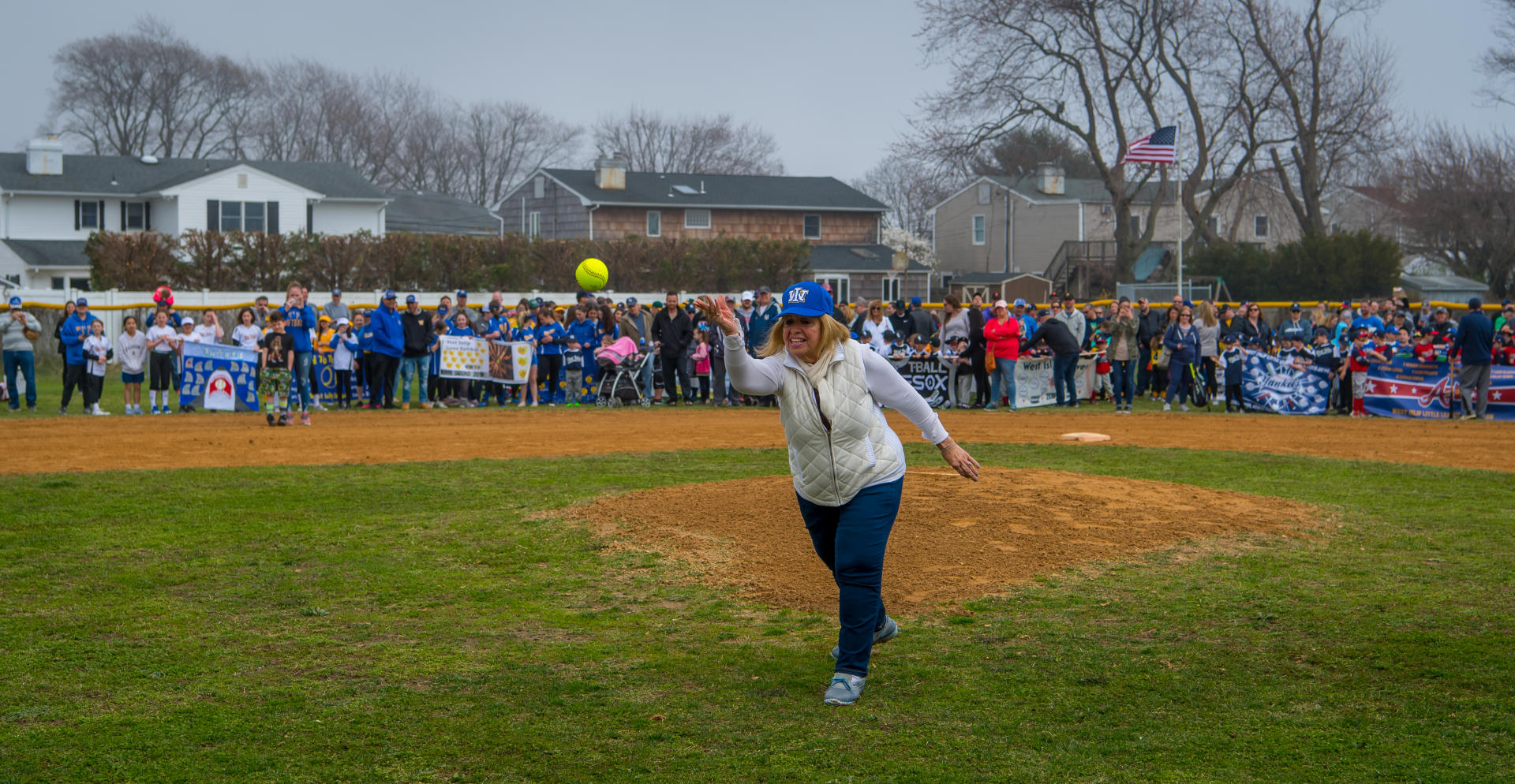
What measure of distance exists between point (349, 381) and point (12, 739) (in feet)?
55.8

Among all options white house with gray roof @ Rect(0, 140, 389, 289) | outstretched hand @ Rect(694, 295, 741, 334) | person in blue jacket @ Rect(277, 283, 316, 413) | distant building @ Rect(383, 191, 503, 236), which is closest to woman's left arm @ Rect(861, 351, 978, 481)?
outstretched hand @ Rect(694, 295, 741, 334)

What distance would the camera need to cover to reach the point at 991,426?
18.6 meters

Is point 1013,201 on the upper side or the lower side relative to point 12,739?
upper

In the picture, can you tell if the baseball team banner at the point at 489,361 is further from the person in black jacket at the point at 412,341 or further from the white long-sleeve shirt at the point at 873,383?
the white long-sleeve shirt at the point at 873,383

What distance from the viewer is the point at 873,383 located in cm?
582

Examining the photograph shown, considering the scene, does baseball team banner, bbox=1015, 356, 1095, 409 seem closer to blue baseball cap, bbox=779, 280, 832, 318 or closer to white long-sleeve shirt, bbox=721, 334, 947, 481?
white long-sleeve shirt, bbox=721, 334, 947, 481

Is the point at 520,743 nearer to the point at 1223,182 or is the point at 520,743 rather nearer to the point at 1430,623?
the point at 1430,623

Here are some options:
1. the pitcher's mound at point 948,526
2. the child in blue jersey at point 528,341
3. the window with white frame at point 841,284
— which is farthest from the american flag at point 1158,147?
the window with white frame at point 841,284

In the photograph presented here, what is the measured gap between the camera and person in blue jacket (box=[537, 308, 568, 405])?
22.5 meters

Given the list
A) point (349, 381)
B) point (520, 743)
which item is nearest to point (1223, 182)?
point (349, 381)

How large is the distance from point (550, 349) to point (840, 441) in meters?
17.6

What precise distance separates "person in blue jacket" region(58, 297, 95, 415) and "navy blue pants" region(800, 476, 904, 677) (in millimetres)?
17627

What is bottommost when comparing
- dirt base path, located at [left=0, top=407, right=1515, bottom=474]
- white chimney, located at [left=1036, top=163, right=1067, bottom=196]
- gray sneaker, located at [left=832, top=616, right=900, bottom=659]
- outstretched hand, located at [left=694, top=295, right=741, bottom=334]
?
gray sneaker, located at [left=832, top=616, right=900, bottom=659]

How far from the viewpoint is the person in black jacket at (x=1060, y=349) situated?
21091 millimetres
